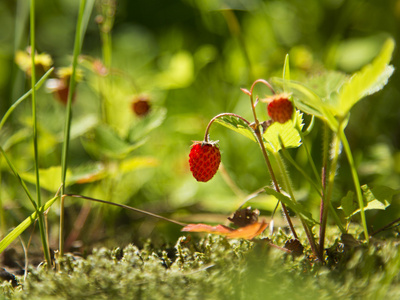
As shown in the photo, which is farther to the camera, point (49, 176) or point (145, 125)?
point (145, 125)

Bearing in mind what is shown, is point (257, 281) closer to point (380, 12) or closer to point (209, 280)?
point (209, 280)

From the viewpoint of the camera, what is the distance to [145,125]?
1.14 m

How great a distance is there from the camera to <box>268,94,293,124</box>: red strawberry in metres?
0.67

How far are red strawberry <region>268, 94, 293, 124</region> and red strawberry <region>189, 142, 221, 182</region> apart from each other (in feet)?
0.53

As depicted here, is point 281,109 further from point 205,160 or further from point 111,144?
point 111,144

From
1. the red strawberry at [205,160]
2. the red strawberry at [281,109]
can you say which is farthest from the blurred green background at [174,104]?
the red strawberry at [281,109]

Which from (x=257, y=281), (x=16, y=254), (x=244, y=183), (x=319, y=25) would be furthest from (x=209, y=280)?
(x=319, y=25)

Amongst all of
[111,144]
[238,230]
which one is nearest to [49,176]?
[111,144]

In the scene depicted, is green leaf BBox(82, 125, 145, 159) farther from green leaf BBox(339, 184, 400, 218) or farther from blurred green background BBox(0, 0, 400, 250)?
green leaf BBox(339, 184, 400, 218)

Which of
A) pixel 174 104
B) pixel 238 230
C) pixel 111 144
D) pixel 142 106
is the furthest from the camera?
pixel 174 104

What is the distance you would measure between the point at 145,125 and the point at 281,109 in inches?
21.4

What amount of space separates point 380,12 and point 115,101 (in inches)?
50.2

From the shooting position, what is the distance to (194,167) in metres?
0.80

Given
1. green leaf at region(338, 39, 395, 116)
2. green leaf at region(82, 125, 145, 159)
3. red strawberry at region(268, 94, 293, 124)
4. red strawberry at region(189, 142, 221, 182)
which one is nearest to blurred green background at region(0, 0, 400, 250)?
green leaf at region(82, 125, 145, 159)
